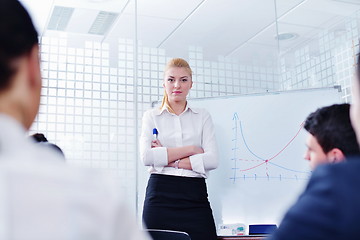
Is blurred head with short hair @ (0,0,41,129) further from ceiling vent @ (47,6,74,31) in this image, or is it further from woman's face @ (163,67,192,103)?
ceiling vent @ (47,6,74,31)

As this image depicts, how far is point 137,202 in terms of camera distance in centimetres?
351

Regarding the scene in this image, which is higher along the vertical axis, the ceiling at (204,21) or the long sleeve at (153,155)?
the ceiling at (204,21)

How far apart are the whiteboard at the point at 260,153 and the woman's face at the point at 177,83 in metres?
0.52

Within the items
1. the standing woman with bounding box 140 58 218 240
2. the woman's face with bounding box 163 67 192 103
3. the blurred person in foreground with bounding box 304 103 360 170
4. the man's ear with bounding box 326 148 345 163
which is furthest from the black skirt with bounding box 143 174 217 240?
the man's ear with bounding box 326 148 345 163

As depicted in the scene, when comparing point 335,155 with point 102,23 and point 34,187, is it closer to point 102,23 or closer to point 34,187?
point 34,187

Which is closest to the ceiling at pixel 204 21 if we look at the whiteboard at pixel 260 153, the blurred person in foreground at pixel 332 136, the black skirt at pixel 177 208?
the whiteboard at pixel 260 153

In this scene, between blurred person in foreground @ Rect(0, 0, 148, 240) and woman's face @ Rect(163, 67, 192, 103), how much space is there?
95.8 inches

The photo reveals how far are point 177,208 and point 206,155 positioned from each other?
0.38m

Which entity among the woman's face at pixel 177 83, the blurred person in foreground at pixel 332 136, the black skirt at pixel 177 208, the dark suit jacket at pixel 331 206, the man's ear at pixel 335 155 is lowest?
the black skirt at pixel 177 208

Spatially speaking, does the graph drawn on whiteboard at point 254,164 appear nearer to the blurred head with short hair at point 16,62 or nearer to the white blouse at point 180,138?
the white blouse at point 180,138

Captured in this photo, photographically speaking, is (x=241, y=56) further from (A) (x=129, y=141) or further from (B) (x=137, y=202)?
(B) (x=137, y=202)

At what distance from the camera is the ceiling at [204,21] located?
4363 millimetres

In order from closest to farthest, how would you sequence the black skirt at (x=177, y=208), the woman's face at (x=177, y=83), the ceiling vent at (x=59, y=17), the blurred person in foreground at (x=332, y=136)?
the blurred person in foreground at (x=332, y=136) < the black skirt at (x=177, y=208) < the woman's face at (x=177, y=83) < the ceiling vent at (x=59, y=17)

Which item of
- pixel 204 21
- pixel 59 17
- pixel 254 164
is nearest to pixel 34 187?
pixel 254 164
